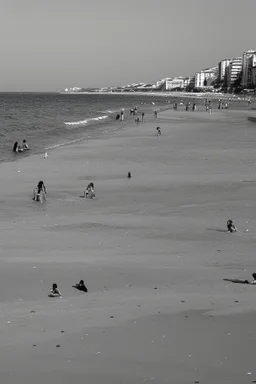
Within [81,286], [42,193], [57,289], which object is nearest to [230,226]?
[81,286]

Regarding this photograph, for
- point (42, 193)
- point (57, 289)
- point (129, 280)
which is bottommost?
point (129, 280)

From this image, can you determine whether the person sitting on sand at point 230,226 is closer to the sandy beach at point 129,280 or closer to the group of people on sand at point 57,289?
the sandy beach at point 129,280

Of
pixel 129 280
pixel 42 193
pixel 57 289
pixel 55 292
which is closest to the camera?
pixel 55 292

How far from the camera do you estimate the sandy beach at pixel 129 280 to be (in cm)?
875

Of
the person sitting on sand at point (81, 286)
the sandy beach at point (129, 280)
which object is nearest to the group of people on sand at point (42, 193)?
the sandy beach at point (129, 280)

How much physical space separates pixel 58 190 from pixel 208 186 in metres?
7.24

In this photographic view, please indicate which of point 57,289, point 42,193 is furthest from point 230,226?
point 42,193

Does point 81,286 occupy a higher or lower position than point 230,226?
lower

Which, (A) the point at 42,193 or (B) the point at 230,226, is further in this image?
(A) the point at 42,193

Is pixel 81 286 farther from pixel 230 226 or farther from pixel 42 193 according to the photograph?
pixel 42 193

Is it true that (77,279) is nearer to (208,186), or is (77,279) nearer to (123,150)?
(208,186)

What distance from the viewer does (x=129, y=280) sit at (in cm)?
1273

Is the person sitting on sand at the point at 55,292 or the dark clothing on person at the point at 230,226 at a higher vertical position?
the dark clothing on person at the point at 230,226

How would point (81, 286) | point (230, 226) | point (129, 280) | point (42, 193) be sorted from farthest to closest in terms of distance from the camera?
point (42, 193) → point (230, 226) → point (129, 280) → point (81, 286)
